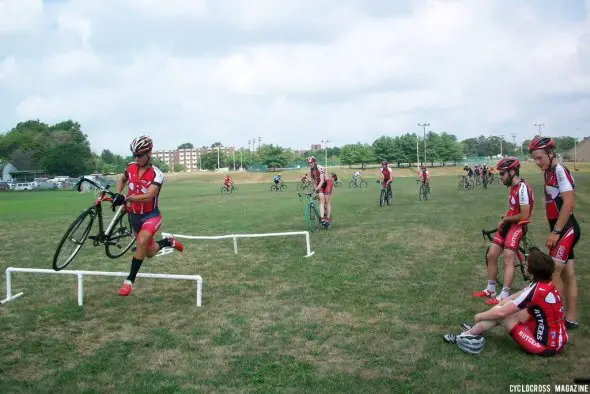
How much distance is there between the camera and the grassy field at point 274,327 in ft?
14.9

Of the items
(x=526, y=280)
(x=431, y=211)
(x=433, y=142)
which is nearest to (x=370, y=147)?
(x=433, y=142)

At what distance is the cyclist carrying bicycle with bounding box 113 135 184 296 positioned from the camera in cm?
684

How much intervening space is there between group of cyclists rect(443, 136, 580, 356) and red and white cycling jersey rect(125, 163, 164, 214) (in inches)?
173

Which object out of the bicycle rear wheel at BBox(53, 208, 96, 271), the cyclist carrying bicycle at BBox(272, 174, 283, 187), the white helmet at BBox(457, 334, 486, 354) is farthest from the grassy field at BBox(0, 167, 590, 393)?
the cyclist carrying bicycle at BBox(272, 174, 283, 187)

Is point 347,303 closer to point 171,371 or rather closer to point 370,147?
point 171,371

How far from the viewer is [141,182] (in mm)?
7004

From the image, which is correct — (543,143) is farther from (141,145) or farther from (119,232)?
(119,232)

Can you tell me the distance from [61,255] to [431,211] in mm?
14921

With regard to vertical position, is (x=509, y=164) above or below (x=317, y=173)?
above

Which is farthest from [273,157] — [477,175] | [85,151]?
[477,175]

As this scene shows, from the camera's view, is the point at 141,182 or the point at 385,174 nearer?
the point at 141,182

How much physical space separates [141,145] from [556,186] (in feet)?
18.0

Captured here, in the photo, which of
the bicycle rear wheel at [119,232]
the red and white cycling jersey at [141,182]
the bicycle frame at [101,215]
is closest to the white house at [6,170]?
the bicycle rear wheel at [119,232]

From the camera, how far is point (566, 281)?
234 inches
